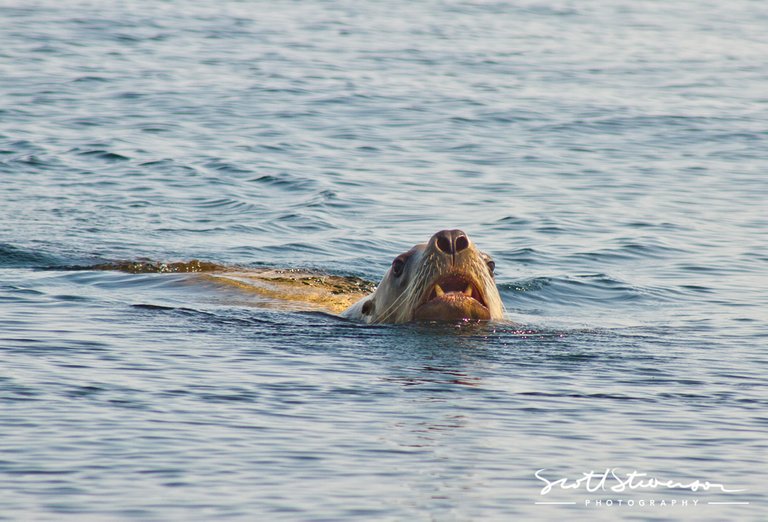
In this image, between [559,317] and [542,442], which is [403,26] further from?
[542,442]

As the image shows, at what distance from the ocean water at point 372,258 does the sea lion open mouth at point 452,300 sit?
149mm

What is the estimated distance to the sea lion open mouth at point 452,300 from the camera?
10.0 metres

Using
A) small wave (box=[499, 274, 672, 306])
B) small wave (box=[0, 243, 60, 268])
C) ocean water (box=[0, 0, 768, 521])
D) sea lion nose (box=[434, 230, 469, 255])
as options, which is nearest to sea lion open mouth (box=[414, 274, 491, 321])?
ocean water (box=[0, 0, 768, 521])

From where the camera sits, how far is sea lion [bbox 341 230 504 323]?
9.75 m

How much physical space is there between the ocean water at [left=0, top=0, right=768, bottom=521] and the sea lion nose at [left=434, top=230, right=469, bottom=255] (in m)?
0.77

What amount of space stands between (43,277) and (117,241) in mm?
1996

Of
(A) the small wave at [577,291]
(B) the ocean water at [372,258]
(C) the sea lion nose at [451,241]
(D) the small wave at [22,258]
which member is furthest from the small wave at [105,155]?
(C) the sea lion nose at [451,241]

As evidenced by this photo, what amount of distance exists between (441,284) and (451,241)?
51 centimetres

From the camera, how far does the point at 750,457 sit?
301 inches

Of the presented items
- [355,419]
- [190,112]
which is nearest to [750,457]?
[355,419]

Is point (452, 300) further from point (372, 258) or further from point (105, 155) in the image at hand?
point (105, 155)

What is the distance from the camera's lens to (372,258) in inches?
570

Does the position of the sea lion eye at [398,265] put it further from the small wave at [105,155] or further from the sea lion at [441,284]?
the small wave at [105,155]

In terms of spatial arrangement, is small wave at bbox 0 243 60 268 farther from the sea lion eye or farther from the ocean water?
the sea lion eye
